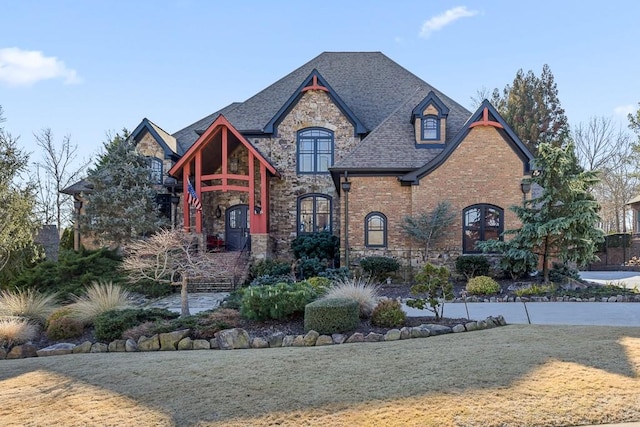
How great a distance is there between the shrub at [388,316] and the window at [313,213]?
11710 mm

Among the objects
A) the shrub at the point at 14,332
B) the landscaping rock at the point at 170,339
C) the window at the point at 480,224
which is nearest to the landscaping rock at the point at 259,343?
the landscaping rock at the point at 170,339

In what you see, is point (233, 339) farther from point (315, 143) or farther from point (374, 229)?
point (315, 143)

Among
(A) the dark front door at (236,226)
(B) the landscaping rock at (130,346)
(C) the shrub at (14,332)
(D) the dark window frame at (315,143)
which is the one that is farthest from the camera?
(A) the dark front door at (236,226)

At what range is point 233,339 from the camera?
7.86 meters

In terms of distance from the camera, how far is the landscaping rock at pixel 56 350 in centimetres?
795

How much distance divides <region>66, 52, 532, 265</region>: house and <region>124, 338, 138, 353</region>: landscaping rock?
1019 centimetres

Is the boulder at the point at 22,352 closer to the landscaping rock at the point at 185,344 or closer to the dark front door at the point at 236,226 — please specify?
the landscaping rock at the point at 185,344

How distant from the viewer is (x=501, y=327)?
875 centimetres

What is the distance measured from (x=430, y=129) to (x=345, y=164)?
395 centimetres

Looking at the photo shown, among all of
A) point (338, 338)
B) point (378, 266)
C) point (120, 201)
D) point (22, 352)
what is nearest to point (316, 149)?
point (378, 266)

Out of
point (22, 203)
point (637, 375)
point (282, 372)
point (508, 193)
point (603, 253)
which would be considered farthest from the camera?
point (603, 253)

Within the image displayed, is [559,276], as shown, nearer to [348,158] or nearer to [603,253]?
[348,158]

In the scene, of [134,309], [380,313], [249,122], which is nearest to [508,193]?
[380,313]

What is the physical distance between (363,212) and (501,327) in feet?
30.2
